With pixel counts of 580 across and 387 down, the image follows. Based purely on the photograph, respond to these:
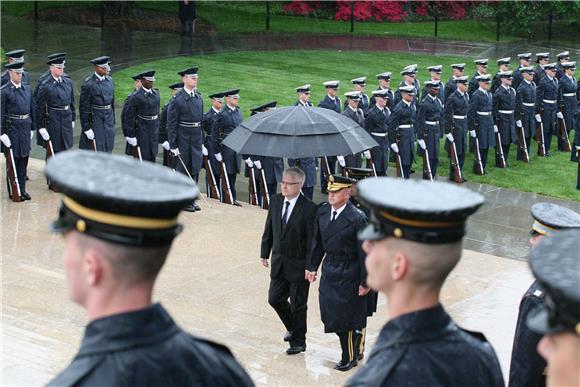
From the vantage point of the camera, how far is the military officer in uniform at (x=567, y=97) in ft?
62.6

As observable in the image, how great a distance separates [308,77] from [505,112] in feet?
23.0

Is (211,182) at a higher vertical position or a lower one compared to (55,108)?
lower

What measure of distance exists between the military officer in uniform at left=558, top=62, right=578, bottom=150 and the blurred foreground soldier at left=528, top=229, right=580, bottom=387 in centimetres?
1651

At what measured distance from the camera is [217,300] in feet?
31.0

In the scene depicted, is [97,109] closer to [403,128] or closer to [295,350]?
[403,128]

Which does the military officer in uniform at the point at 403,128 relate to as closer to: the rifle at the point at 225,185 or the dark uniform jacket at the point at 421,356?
the rifle at the point at 225,185

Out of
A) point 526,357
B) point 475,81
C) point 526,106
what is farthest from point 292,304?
point 526,106

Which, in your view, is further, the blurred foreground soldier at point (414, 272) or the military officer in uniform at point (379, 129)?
the military officer in uniform at point (379, 129)

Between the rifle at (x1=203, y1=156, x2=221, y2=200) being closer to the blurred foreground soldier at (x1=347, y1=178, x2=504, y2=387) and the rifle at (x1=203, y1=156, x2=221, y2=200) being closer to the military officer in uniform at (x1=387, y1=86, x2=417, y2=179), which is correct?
the military officer in uniform at (x1=387, y1=86, x2=417, y2=179)

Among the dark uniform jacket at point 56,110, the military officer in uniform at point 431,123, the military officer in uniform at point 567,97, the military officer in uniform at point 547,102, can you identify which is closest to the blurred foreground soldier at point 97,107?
the dark uniform jacket at point 56,110

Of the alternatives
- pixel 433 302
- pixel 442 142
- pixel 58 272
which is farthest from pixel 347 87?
pixel 433 302

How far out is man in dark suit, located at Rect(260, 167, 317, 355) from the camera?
8.24 metres

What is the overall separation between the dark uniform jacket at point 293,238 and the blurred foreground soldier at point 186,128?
5.49 meters

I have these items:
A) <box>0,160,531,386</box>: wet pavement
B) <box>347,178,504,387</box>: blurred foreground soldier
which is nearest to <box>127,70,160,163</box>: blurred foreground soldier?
<box>0,160,531,386</box>: wet pavement
